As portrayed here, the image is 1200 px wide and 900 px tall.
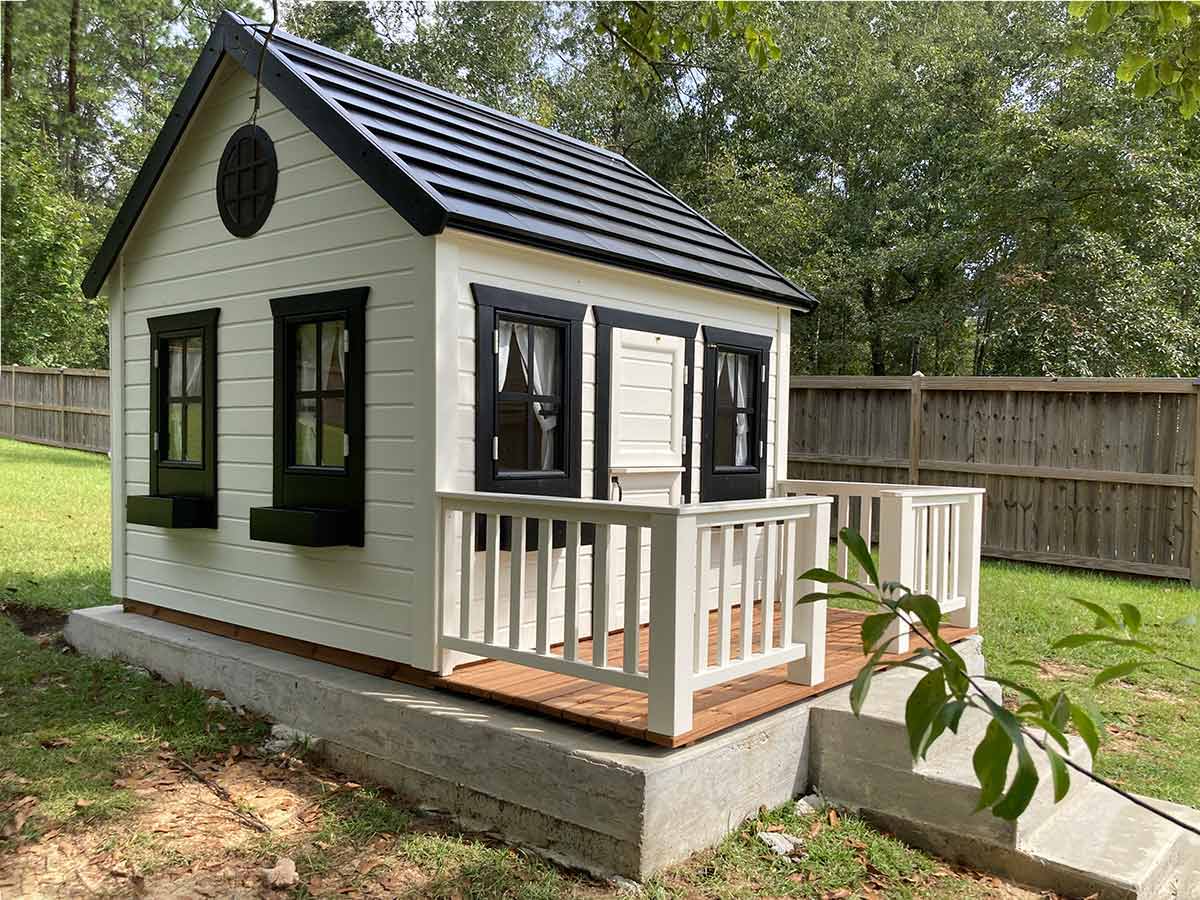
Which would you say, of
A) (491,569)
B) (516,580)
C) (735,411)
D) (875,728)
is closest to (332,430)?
(491,569)

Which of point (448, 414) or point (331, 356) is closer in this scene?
point (448, 414)

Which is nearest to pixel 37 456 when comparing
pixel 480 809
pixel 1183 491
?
pixel 480 809

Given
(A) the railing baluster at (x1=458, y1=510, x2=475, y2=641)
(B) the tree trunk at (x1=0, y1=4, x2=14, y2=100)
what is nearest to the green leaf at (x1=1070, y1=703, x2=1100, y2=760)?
(A) the railing baluster at (x1=458, y1=510, x2=475, y2=641)

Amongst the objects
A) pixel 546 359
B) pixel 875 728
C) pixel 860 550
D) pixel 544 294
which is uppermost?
pixel 544 294

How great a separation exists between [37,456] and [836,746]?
57.5ft

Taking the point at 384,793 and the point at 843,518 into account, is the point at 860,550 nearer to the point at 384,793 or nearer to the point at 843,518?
the point at 384,793

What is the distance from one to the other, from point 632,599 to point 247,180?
A: 360 centimetres

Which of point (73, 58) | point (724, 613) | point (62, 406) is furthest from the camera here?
point (73, 58)

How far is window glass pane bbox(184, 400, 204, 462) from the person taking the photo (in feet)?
19.3

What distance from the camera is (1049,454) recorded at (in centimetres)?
941

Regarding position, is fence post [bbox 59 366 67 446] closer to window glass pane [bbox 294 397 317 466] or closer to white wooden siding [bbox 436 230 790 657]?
window glass pane [bbox 294 397 317 466]

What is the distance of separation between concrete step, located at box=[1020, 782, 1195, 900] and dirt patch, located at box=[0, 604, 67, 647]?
6.45m

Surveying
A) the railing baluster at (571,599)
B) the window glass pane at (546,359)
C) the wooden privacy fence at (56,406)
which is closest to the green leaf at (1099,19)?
the railing baluster at (571,599)

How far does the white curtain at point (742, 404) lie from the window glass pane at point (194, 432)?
3.57 meters
